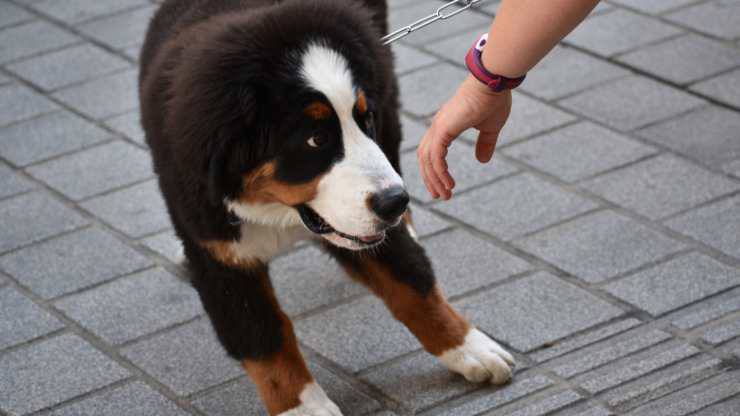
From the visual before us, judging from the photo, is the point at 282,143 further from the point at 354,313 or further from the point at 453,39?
the point at 453,39

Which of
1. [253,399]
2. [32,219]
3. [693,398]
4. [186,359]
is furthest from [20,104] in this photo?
[693,398]

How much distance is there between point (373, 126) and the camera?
3.07m

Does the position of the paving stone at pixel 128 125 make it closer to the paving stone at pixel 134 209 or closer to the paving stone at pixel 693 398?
the paving stone at pixel 134 209

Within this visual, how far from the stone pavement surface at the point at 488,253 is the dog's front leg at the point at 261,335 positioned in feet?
Result: 0.60

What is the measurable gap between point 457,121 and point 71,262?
2.07 metres

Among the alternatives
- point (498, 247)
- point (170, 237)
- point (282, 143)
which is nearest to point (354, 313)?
point (498, 247)

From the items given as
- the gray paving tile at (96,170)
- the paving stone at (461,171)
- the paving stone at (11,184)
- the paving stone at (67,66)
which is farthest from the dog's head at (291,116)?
the paving stone at (67,66)

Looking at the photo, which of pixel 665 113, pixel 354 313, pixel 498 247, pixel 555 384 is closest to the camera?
pixel 555 384

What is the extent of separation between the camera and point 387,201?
286 cm

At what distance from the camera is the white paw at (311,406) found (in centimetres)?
328

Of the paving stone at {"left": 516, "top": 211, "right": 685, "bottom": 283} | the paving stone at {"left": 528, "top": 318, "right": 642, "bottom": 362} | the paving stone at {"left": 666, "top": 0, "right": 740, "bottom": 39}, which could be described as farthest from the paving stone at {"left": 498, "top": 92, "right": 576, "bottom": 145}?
the paving stone at {"left": 528, "top": 318, "right": 642, "bottom": 362}

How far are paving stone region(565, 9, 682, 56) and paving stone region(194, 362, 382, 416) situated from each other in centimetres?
259

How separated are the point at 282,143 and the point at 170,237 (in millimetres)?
1671

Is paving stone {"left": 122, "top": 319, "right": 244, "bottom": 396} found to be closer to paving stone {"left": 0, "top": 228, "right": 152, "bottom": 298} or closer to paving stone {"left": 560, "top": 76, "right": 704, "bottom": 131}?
paving stone {"left": 0, "top": 228, "right": 152, "bottom": 298}
